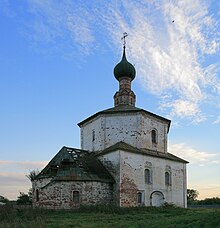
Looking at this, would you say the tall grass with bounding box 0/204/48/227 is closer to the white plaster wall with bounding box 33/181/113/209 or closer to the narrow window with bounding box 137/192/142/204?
the white plaster wall with bounding box 33/181/113/209

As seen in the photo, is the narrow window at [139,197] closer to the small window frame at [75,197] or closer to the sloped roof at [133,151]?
the sloped roof at [133,151]

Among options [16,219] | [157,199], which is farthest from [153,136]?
[16,219]

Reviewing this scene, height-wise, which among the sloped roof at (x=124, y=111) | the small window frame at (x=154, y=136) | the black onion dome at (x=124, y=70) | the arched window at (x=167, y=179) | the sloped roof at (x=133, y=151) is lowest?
the arched window at (x=167, y=179)

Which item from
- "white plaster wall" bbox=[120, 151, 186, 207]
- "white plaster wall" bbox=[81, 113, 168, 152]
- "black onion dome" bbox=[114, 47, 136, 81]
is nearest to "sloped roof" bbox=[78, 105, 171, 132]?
"white plaster wall" bbox=[81, 113, 168, 152]

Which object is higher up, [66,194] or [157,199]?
[66,194]

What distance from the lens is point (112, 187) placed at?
83.1 ft

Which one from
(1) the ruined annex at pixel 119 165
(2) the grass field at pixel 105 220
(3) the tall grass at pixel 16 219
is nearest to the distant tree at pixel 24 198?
(1) the ruined annex at pixel 119 165

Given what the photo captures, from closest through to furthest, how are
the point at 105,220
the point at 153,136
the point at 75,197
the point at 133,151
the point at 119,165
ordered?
1. the point at 105,220
2. the point at 75,197
3. the point at 119,165
4. the point at 133,151
5. the point at 153,136

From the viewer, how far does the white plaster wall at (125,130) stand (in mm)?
27922

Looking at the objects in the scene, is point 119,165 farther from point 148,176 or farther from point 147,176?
point 148,176

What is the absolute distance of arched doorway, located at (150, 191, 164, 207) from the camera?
27153 mm

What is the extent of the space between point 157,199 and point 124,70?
1176cm

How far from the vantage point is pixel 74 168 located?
80.6 ft

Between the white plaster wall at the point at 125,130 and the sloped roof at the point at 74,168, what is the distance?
6.19 feet
